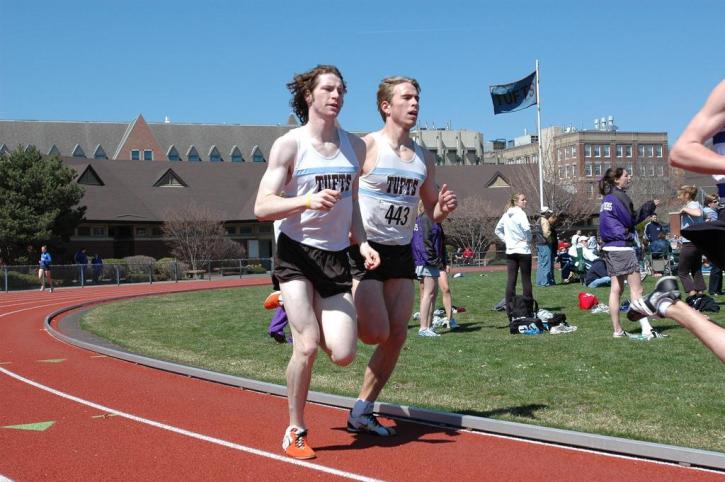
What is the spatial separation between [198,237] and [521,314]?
4572 cm

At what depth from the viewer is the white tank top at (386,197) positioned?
6207 mm

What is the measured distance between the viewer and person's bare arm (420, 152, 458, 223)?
636cm

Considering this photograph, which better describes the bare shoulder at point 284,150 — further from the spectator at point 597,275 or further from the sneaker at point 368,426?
the spectator at point 597,275

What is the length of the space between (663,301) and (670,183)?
324ft

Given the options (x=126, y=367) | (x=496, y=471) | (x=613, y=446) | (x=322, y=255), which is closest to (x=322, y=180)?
(x=322, y=255)

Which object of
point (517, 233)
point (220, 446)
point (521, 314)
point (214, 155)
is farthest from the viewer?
point (214, 155)

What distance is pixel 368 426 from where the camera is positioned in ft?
20.5

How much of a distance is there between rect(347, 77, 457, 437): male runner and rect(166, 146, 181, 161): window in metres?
93.8

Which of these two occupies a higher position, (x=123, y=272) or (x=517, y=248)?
(x=517, y=248)

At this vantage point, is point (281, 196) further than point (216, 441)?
No

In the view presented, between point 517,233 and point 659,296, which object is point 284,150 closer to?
point 659,296

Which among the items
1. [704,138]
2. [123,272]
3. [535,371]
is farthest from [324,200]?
[123,272]

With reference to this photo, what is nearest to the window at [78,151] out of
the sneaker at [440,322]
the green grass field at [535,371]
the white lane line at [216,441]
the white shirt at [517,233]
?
the green grass field at [535,371]

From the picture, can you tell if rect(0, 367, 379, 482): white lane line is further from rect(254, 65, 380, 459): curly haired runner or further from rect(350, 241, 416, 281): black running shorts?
rect(350, 241, 416, 281): black running shorts
